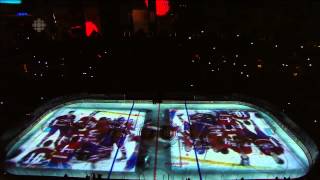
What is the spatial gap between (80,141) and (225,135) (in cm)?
180

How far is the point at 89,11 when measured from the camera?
13.6 meters

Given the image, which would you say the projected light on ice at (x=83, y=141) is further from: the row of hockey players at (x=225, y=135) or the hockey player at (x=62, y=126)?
the row of hockey players at (x=225, y=135)

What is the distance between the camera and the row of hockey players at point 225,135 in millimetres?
3355

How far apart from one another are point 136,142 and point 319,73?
232 inches

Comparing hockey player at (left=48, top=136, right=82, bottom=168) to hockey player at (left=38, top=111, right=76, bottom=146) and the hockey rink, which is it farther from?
hockey player at (left=38, top=111, right=76, bottom=146)

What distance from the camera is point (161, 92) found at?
15.4 feet

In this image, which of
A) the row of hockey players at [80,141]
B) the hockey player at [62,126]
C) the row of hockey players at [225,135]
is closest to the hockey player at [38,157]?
the row of hockey players at [80,141]

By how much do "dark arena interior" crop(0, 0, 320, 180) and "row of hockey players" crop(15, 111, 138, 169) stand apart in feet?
0.04

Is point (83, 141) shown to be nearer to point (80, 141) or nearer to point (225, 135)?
point (80, 141)

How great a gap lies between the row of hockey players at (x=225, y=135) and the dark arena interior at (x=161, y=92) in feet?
0.05

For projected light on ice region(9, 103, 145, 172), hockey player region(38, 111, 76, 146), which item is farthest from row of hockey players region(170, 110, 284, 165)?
hockey player region(38, 111, 76, 146)

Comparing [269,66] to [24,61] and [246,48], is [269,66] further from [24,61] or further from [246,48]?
[24,61]

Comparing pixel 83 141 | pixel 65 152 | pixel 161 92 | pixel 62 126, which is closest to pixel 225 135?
pixel 161 92

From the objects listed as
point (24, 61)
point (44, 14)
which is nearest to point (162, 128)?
point (24, 61)
